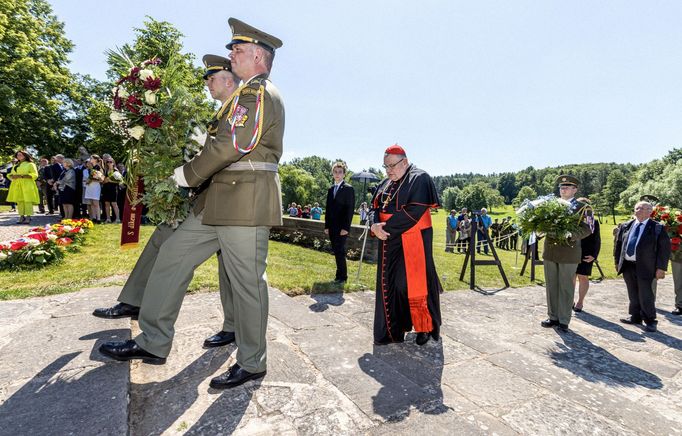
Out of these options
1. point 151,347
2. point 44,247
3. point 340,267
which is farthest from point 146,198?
point 44,247

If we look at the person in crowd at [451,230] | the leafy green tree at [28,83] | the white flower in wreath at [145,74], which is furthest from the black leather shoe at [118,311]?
the leafy green tree at [28,83]

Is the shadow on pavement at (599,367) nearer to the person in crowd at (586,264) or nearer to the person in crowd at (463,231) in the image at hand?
the person in crowd at (586,264)

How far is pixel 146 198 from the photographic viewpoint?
119 inches

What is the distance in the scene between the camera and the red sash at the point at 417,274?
3939 millimetres

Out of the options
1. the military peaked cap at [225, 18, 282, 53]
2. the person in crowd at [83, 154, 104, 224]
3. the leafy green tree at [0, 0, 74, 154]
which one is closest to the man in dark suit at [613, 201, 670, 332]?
the military peaked cap at [225, 18, 282, 53]

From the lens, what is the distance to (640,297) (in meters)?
5.95

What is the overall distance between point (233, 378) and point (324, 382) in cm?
67

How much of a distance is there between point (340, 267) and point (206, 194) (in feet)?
13.4

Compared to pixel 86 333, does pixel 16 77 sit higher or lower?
higher

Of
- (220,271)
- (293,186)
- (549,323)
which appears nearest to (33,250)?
(220,271)

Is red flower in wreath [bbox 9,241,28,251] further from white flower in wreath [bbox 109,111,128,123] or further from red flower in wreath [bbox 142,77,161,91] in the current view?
red flower in wreath [bbox 142,77,161,91]

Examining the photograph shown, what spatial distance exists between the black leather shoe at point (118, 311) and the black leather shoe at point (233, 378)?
155cm

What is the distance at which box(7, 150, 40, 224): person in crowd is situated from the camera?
34.5ft

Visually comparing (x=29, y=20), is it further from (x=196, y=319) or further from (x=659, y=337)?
(x=659, y=337)
